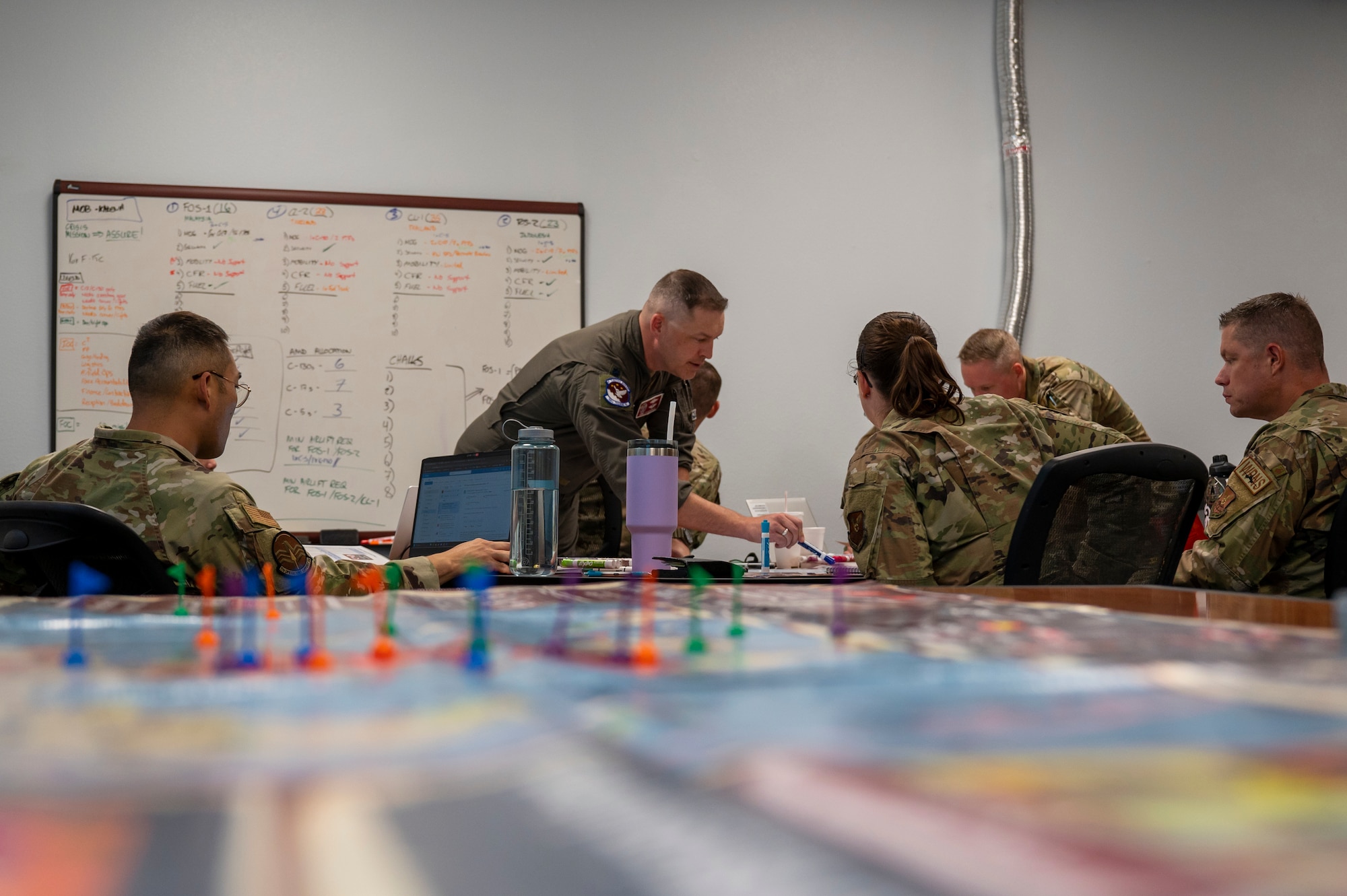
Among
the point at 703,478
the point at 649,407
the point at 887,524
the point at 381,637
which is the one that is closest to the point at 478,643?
the point at 381,637

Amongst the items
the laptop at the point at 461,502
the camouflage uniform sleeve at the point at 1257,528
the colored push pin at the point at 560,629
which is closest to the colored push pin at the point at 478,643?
the colored push pin at the point at 560,629

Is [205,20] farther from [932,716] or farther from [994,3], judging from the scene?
[932,716]

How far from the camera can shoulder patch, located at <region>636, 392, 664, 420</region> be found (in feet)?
8.55

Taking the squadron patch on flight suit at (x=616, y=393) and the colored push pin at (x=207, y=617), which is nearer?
the colored push pin at (x=207, y=617)

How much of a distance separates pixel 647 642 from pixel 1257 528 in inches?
58.4

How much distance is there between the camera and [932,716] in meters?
0.32

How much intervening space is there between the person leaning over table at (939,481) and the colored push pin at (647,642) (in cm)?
111

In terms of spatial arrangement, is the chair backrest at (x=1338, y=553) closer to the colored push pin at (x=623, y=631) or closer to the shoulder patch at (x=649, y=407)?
the colored push pin at (x=623, y=631)

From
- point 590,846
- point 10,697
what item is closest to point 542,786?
point 590,846

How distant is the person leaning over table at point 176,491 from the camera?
1.46 metres

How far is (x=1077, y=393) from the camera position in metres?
3.29

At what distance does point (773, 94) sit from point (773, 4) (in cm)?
32

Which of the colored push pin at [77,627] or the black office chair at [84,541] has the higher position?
the colored push pin at [77,627]

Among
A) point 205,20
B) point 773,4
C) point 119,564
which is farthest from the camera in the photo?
point 773,4
